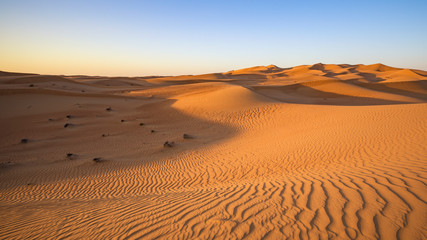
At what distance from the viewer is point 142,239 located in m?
2.80

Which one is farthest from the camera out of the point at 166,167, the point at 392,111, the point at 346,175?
the point at 392,111

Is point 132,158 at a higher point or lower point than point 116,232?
lower

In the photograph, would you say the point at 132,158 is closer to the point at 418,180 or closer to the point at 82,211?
the point at 82,211

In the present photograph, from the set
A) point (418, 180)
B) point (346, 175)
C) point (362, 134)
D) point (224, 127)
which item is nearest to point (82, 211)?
point (346, 175)

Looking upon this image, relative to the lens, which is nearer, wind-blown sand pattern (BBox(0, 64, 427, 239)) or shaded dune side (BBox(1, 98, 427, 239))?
shaded dune side (BBox(1, 98, 427, 239))

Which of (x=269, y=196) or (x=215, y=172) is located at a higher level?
(x=269, y=196)

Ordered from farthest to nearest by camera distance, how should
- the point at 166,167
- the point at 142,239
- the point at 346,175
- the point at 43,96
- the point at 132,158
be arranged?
the point at 43,96, the point at 132,158, the point at 166,167, the point at 346,175, the point at 142,239

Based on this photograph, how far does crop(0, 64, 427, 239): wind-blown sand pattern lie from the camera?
9.98 ft

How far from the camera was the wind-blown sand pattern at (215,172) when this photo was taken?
3.04m

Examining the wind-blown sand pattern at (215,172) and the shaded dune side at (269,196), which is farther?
the wind-blown sand pattern at (215,172)

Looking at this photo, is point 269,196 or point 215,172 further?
point 215,172

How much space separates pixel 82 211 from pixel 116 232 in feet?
4.39

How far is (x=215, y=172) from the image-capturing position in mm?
7336

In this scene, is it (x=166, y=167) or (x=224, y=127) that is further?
(x=224, y=127)
